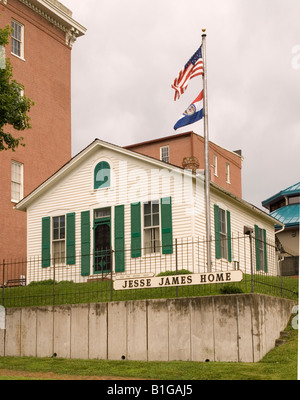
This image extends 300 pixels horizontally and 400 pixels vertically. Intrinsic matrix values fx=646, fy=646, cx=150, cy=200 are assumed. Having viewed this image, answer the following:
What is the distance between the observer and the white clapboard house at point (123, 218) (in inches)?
953

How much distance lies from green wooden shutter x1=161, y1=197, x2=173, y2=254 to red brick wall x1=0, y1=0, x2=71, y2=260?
1062 centimetres

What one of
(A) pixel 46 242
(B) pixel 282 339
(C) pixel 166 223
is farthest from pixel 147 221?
(B) pixel 282 339

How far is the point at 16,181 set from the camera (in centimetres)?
3328

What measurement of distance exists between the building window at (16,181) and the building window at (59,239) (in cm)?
670

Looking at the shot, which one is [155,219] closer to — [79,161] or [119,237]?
[119,237]

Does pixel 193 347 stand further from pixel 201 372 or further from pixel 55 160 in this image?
pixel 55 160

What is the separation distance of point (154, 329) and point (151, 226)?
8388 mm

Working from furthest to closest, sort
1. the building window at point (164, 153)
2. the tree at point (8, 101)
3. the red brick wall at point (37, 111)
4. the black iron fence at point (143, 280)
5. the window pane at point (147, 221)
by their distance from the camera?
the building window at point (164, 153), the red brick wall at point (37, 111), the window pane at point (147, 221), the tree at point (8, 101), the black iron fence at point (143, 280)

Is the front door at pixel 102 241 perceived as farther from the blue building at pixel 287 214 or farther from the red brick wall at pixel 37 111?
the blue building at pixel 287 214

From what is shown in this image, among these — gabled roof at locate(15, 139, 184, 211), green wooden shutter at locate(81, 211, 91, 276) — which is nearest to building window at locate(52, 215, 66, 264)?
green wooden shutter at locate(81, 211, 91, 276)

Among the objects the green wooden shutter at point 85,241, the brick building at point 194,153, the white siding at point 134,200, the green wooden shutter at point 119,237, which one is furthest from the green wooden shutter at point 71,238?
the brick building at point 194,153

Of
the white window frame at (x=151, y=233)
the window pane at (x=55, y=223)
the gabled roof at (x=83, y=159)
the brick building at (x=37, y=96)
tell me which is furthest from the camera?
the brick building at (x=37, y=96)

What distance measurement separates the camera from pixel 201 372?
14.1 meters

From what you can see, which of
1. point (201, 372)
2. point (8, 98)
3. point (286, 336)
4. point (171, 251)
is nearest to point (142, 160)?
point (171, 251)
